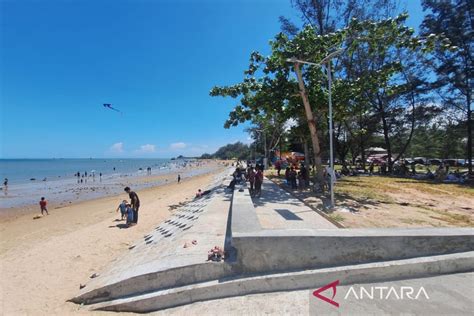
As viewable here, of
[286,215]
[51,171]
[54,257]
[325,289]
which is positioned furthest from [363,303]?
[51,171]

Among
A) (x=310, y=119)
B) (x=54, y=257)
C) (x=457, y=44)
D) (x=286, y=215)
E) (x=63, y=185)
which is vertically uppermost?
(x=457, y=44)

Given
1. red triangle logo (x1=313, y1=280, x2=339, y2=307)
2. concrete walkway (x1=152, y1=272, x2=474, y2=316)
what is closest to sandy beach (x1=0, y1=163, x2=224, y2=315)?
concrete walkway (x1=152, y1=272, x2=474, y2=316)

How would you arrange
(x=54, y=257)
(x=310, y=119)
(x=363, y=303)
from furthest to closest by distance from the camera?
(x=310, y=119)
(x=54, y=257)
(x=363, y=303)

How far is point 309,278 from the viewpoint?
14.1ft

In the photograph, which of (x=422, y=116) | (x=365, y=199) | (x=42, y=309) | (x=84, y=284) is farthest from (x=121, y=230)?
(x=422, y=116)

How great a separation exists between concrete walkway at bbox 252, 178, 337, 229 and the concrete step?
2.46 m

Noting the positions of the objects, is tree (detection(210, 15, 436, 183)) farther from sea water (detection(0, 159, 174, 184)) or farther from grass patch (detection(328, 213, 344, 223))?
sea water (detection(0, 159, 174, 184))

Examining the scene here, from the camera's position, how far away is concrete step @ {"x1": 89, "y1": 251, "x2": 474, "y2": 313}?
4.19 metres

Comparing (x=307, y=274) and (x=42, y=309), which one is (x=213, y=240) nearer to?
(x=307, y=274)

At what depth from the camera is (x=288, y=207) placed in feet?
31.9

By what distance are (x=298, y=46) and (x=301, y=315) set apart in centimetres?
1164

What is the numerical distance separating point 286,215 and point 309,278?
4.14 metres

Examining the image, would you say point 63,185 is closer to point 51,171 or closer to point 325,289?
point 51,171

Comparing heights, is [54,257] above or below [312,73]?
below
